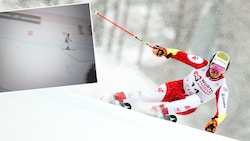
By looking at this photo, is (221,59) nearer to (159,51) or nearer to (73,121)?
(159,51)

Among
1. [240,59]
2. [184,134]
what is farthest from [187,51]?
[184,134]

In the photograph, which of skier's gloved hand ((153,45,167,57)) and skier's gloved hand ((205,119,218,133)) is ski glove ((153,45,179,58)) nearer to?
skier's gloved hand ((153,45,167,57))

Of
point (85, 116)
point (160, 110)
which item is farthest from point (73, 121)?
point (160, 110)

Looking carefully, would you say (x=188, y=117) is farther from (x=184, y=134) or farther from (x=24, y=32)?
(x=24, y=32)

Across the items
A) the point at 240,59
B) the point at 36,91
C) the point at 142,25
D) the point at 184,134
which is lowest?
the point at 184,134

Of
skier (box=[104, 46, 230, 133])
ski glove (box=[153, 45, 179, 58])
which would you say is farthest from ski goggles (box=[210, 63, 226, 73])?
ski glove (box=[153, 45, 179, 58])

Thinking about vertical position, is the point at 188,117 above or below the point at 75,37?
below

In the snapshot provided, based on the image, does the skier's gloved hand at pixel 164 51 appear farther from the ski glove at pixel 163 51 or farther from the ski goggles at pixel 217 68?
the ski goggles at pixel 217 68
